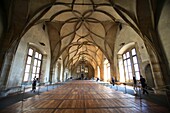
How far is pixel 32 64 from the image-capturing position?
12.1m

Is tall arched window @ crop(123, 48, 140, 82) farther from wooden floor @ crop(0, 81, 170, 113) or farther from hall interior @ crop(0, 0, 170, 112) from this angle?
wooden floor @ crop(0, 81, 170, 113)

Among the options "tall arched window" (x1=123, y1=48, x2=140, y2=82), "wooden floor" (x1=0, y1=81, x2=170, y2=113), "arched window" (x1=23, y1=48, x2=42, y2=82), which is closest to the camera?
"wooden floor" (x1=0, y1=81, x2=170, y2=113)

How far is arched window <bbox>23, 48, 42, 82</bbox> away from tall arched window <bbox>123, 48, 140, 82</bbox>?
13.3 m

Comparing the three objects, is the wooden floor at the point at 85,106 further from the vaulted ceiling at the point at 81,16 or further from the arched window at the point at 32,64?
the arched window at the point at 32,64

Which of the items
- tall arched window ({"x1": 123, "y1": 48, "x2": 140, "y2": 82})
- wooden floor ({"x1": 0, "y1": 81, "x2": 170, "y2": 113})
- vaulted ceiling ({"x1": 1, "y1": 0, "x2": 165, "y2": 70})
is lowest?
wooden floor ({"x1": 0, "y1": 81, "x2": 170, "y2": 113})

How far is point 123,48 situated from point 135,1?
6.98 meters

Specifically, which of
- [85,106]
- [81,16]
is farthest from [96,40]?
[85,106]

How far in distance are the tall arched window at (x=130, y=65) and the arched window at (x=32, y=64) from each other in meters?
13.3

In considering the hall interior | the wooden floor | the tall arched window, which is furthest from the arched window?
the tall arched window

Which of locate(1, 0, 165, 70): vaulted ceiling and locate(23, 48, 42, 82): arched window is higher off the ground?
locate(1, 0, 165, 70): vaulted ceiling

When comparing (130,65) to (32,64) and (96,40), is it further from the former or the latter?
(32,64)

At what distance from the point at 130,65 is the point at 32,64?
44.7 feet

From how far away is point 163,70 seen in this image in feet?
22.1

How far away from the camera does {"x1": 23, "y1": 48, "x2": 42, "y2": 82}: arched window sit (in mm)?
11295
